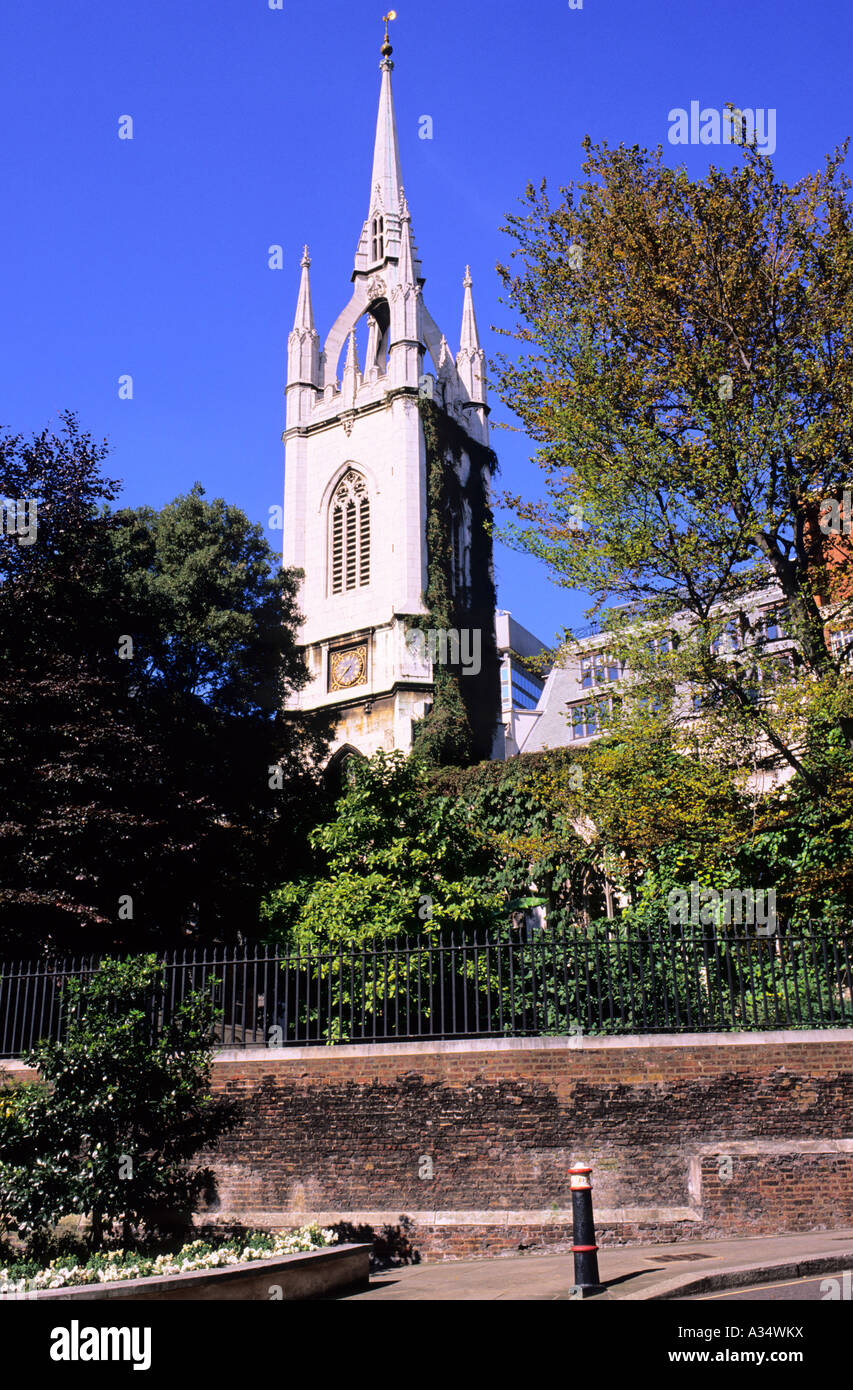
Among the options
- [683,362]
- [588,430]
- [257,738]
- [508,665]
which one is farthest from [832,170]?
[508,665]

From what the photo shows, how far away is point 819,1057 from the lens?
12.7 meters

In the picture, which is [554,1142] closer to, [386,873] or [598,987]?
[598,987]

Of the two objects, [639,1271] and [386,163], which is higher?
[386,163]

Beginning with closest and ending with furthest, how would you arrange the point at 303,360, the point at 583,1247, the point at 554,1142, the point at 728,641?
1. the point at 583,1247
2. the point at 554,1142
3. the point at 728,641
4. the point at 303,360

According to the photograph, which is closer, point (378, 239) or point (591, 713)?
point (591, 713)

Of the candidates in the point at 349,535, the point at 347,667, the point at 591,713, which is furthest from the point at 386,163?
the point at 591,713

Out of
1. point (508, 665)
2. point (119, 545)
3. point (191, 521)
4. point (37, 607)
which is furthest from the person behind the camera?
point (508, 665)

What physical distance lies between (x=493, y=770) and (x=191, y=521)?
417 inches

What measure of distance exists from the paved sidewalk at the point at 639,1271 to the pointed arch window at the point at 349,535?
110 ft

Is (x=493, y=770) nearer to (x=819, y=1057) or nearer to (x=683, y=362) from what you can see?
(x=683, y=362)

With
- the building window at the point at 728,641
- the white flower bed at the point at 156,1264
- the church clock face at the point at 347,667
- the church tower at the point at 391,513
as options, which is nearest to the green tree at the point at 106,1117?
the white flower bed at the point at 156,1264

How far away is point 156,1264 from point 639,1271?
14.0 feet

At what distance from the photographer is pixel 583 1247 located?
381 inches

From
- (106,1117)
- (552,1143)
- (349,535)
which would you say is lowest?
(552,1143)
